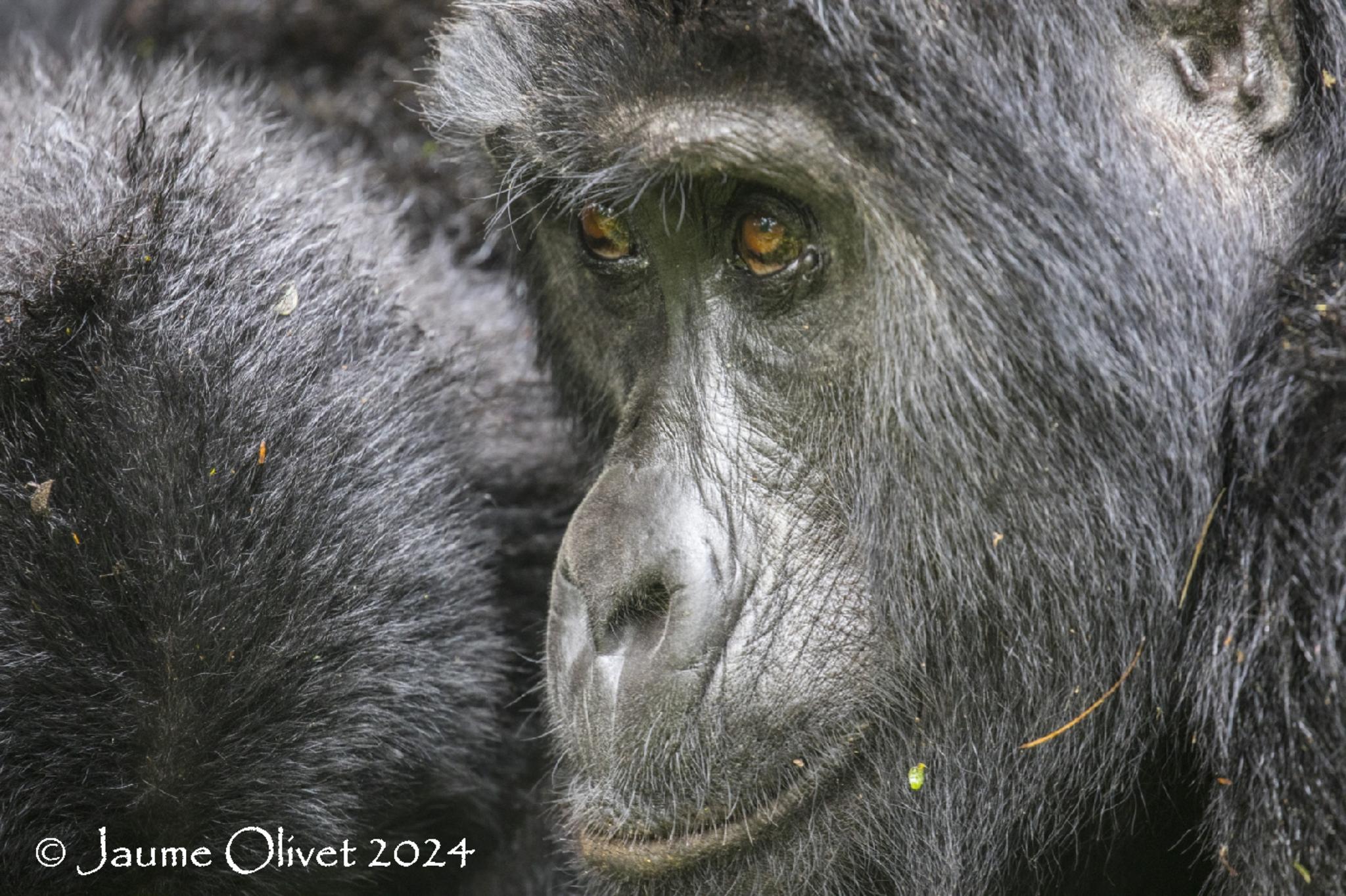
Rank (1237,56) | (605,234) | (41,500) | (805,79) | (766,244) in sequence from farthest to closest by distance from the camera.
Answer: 1. (605,234)
2. (41,500)
3. (766,244)
4. (1237,56)
5. (805,79)

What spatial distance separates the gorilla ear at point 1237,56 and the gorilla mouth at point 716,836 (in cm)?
125

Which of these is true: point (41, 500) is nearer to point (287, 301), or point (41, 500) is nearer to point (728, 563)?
point (287, 301)

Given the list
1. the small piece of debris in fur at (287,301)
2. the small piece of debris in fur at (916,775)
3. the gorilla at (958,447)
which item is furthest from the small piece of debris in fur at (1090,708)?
the small piece of debris in fur at (287,301)

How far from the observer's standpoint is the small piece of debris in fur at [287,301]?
10.3 ft

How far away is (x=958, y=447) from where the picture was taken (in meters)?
2.43

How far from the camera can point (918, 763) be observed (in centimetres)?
258

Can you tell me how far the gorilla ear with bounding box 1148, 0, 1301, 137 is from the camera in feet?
7.84

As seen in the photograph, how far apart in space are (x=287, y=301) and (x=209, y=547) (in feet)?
2.01

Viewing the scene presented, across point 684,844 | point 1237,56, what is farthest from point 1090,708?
point 1237,56

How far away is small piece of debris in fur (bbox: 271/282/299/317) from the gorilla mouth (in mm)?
1327

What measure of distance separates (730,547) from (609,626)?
0.27 m

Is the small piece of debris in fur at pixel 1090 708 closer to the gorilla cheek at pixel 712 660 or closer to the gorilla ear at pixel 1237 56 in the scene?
the gorilla cheek at pixel 712 660

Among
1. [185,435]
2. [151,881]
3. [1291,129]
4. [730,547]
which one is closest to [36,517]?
[185,435]

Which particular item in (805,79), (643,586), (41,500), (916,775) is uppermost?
(805,79)
